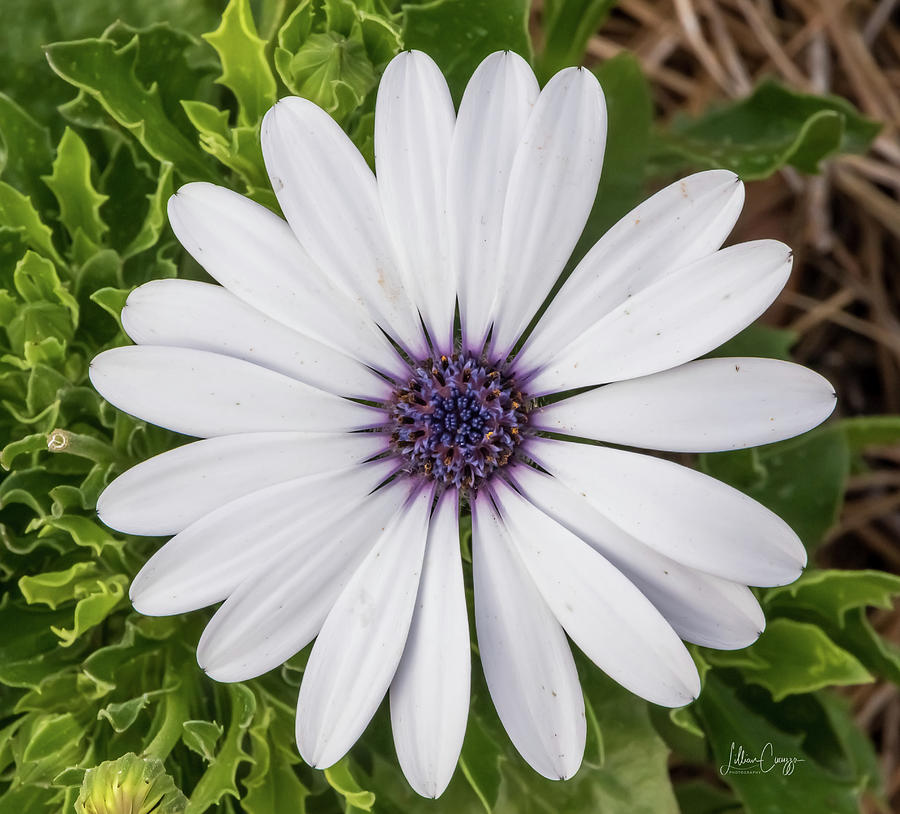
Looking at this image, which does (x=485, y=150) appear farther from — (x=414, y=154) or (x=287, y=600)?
(x=287, y=600)

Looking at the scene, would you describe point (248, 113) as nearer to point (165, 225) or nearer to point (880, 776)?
point (165, 225)

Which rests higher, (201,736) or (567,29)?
(567,29)

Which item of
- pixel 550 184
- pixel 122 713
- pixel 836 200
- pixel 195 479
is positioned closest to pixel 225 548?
pixel 195 479

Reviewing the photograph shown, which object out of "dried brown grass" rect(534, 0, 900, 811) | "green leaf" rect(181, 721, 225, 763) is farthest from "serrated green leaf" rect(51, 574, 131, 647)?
"dried brown grass" rect(534, 0, 900, 811)

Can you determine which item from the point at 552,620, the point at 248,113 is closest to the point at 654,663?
the point at 552,620

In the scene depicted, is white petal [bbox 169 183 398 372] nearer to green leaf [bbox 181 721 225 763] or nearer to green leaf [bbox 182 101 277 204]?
green leaf [bbox 182 101 277 204]

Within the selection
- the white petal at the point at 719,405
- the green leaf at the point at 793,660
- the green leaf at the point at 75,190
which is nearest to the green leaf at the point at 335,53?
the green leaf at the point at 75,190
